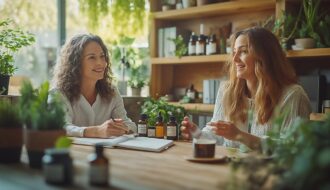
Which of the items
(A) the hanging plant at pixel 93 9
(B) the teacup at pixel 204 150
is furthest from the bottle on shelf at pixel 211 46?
(B) the teacup at pixel 204 150

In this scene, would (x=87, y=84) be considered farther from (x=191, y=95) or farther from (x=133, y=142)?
(x=191, y=95)

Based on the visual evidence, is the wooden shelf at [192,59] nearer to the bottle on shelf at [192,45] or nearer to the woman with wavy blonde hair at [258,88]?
the bottle on shelf at [192,45]

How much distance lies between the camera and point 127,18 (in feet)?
13.2

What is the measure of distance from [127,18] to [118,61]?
42 centimetres

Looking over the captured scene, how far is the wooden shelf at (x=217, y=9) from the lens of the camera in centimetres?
336

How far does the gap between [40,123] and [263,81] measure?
1.34 meters

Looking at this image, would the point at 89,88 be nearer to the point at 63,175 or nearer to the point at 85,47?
the point at 85,47

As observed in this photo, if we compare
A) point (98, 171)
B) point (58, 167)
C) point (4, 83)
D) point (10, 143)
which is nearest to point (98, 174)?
point (98, 171)

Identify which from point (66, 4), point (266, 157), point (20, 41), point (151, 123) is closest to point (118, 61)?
point (66, 4)

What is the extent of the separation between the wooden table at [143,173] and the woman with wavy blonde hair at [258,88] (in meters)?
0.64

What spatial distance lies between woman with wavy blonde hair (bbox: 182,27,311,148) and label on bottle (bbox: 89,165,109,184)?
3.63 feet

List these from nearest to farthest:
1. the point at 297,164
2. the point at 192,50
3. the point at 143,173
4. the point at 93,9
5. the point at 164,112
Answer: the point at 297,164
the point at 143,173
the point at 164,112
the point at 192,50
the point at 93,9

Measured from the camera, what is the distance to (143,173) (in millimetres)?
1372

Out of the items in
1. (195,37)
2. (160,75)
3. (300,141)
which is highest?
(195,37)
